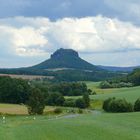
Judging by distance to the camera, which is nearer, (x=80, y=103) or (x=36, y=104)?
(x=36, y=104)

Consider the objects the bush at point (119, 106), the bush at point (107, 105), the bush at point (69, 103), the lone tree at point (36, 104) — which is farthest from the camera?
the bush at point (69, 103)

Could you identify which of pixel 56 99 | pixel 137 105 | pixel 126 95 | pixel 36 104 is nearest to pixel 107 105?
pixel 137 105

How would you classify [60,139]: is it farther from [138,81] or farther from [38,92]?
[138,81]

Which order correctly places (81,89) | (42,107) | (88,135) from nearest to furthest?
1. (88,135)
2. (42,107)
3. (81,89)

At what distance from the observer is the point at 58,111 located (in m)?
118

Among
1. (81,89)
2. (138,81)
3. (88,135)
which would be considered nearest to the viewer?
(88,135)

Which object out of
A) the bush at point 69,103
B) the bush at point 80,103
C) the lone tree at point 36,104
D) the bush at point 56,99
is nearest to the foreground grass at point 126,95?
the bush at point 80,103

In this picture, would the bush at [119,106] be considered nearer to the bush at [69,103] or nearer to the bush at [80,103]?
the bush at [80,103]

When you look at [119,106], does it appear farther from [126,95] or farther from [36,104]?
[126,95]

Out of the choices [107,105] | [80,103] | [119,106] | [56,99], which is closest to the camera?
[119,106]

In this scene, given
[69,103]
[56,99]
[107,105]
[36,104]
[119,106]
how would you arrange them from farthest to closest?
[56,99]
[69,103]
[107,105]
[119,106]
[36,104]

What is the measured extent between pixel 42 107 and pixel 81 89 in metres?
69.8

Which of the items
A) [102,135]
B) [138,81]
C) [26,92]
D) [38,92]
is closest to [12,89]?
[26,92]

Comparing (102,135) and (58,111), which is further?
(58,111)
